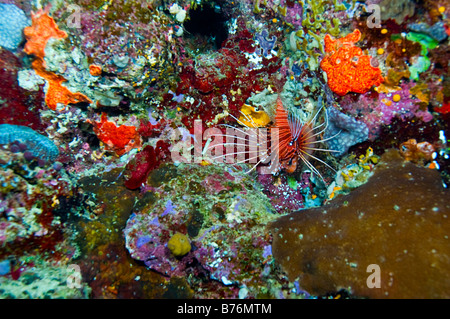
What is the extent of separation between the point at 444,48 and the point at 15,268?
537cm

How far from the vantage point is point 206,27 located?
5266mm

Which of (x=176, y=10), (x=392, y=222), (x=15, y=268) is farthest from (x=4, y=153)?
(x=392, y=222)

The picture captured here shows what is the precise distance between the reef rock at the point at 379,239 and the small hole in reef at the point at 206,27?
394cm

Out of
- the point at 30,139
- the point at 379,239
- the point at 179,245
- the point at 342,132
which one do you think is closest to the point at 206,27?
the point at 342,132

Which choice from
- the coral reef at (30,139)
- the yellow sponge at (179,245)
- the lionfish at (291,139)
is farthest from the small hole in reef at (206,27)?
the yellow sponge at (179,245)

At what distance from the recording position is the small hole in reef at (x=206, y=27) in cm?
456

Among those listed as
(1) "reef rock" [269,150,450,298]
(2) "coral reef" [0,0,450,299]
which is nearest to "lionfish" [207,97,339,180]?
(2) "coral reef" [0,0,450,299]

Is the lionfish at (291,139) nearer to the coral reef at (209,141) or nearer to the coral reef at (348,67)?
the coral reef at (209,141)

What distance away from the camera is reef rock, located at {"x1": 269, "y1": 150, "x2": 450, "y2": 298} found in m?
2.05

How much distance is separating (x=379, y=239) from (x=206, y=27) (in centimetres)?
535

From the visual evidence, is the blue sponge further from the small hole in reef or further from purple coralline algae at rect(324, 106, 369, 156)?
purple coralline algae at rect(324, 106, 369, 156)

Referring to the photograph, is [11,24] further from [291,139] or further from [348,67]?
[348,67]

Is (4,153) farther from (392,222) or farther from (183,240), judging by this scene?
(392,222)

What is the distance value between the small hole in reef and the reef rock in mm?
3935
